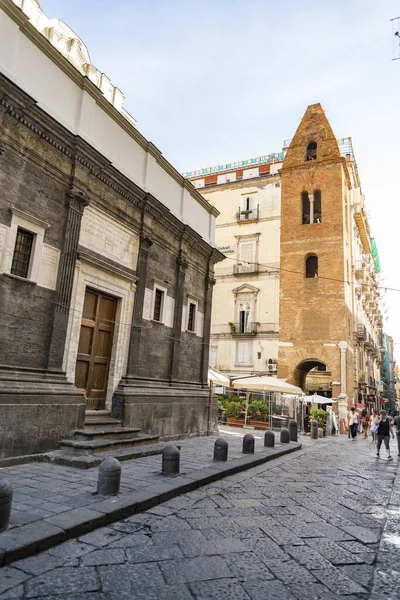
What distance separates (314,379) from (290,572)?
25.6 metres

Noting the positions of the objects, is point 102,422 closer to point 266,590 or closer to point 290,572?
point 290,572

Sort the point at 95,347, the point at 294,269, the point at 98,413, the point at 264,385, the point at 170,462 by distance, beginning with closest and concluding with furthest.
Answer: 1. the point at 170,462
2. the point at 98,413
3. the point at 95,347
4. the point at 264,385
5. the point at 294,269

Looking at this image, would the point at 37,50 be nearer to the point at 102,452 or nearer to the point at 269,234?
the point at 102,452

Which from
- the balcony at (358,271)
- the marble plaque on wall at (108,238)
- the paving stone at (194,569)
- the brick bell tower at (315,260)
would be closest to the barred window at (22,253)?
the marble plaque on wall at (108,238)

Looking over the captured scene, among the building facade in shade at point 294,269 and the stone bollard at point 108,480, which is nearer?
the stone bollard at point 108,480

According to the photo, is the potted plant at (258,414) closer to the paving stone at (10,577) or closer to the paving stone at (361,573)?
the paving stone at (361,573)

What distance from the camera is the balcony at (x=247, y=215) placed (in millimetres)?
30094

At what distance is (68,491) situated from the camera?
221 inches

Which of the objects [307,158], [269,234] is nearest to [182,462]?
[269,234]

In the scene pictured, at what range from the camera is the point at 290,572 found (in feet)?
12.0

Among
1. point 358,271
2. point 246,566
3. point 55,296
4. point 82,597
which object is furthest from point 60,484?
point 358,271

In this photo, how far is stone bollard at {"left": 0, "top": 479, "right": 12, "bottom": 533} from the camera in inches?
154

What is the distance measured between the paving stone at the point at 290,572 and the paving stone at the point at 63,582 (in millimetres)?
1501

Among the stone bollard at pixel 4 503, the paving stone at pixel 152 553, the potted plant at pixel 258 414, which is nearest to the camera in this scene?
the paving stone at pixel 152 553
